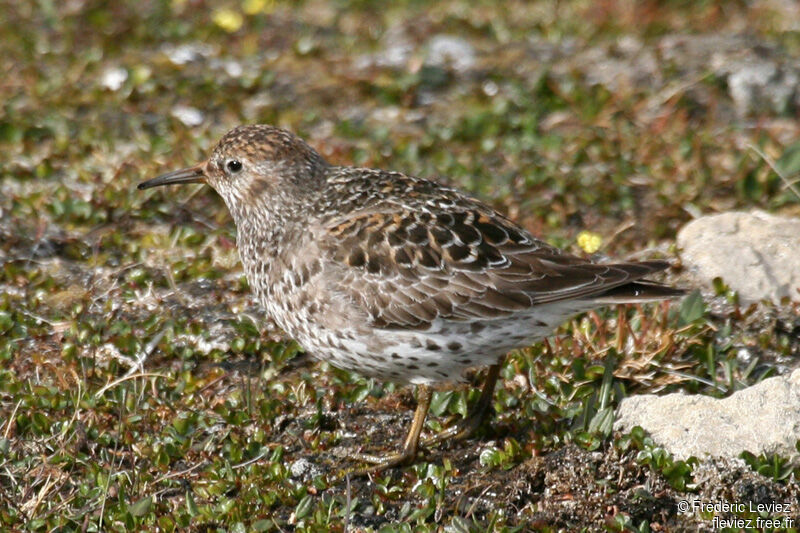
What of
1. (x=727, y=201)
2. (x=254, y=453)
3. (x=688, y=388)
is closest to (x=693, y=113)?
(x=727, y=201)

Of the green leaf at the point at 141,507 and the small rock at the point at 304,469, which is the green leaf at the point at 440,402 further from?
the green leaf at the point at 141,507

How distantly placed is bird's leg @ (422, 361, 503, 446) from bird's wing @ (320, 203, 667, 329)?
51cm

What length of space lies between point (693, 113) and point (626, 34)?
64.8 inches

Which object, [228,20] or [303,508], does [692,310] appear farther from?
[228,20]

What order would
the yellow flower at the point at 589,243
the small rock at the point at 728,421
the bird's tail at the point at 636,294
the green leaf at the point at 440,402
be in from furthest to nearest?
1. the yellow flower at the point at 589,243
2. the green leaf at the point at 440,402
3. the bird's tail at the point at 636,294
4. the small rock at the point at 728,421

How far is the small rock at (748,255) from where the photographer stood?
673 cm

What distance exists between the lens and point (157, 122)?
9.06 meters

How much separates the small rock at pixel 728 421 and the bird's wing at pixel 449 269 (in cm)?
68

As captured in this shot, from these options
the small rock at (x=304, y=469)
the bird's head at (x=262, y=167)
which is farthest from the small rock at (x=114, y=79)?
the small rock at (x=304, y=469)

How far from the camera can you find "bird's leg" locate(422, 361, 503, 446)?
19.0 ft

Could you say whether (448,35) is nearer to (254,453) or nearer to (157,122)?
(157,122)

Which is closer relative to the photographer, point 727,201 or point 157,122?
point 727,201

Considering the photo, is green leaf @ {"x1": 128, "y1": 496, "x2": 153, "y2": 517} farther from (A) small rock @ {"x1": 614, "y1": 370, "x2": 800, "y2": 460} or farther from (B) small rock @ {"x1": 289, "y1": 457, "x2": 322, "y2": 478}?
(A) small rock @ {"x1": 614, "y1": 370, "x2": 800, "y2": 460}

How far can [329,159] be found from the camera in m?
8.43
